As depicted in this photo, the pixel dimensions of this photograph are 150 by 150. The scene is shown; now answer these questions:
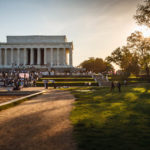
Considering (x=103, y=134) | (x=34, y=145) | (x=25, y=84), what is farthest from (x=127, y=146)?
(x=25, y=84)

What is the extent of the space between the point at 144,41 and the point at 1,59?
209 feet

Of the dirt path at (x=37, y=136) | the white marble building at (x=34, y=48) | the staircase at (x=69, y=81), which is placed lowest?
the dirt path at (x=37, y=136)

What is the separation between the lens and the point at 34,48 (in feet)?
240

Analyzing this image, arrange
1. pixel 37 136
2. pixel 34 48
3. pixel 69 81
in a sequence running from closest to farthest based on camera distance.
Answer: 1. pixel 37 136
2. pixel 69 81
3. pixel 34 48

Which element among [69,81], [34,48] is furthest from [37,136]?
[34,48]

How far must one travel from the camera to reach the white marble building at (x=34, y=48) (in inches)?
2842

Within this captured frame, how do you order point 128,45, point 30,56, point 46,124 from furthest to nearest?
point 30,56 < point 128,45 < point 46,124

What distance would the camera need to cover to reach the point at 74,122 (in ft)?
20.5

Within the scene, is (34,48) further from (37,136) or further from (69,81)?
(37,136)

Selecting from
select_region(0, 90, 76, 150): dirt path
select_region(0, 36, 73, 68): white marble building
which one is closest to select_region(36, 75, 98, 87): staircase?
select_region(0, 90, 76, 150): dirt path

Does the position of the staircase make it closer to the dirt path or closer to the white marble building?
the dirt path

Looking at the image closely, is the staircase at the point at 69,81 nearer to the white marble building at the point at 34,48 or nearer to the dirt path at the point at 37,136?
the dirt path at the point at 37,136

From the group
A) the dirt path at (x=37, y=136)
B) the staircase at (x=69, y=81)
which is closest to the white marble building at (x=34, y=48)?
the staircase at (x=69, y=81)

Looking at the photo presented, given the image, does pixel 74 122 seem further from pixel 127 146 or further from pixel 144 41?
pixel 144 41
